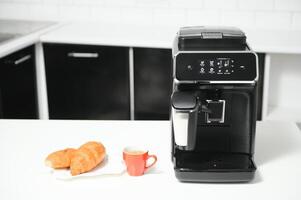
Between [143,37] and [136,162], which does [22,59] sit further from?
[136,162]

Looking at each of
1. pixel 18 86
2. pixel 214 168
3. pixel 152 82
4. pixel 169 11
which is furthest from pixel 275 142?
pixel 169 11

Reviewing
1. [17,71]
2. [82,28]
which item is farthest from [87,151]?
[82,28]

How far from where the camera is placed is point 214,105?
118cm

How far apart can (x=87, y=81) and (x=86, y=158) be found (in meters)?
1.73

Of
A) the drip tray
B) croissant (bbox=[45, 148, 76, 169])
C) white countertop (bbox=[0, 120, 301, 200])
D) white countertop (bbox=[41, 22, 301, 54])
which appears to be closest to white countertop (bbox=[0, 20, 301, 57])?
white countertop (bbox=[41, 22, 301, 54])

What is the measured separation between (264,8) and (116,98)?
1.17m

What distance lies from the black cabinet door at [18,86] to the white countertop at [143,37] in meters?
0.20

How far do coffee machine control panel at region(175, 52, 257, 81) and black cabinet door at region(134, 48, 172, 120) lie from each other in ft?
5.10

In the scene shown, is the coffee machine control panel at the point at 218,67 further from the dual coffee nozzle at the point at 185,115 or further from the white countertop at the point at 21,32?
the white countertop at the point at 21,32

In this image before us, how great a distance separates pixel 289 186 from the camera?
113 centimetres

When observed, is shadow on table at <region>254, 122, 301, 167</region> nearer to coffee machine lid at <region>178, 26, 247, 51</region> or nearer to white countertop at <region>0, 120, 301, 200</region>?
white countertop at <region>0, 120, 301, 200</region>

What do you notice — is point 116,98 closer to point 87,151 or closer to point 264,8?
point 264,8

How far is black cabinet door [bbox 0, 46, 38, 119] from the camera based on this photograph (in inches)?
98.0

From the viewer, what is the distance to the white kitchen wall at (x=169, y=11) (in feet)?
10.0
